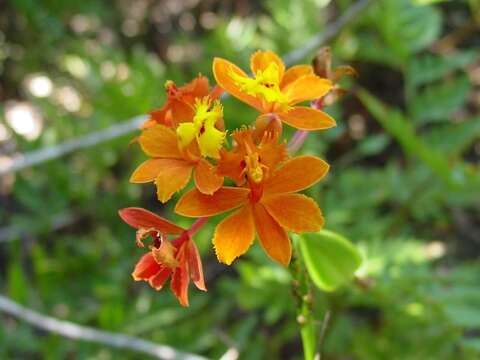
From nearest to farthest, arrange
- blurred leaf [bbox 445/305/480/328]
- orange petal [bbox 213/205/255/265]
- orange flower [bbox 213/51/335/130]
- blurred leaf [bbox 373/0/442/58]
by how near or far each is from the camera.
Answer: orange petal [bbox 213/205/255/265]
orange flower [bbox 213/51/335/130]
blurred leaf [bbox 445/305/480/328]
blurred leaf [bbox 373/0/442/58]

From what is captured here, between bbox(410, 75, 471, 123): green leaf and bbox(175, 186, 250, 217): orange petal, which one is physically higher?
bbox(410, 75, 471, 123): green leaf

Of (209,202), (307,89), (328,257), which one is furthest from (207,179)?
(328,257)

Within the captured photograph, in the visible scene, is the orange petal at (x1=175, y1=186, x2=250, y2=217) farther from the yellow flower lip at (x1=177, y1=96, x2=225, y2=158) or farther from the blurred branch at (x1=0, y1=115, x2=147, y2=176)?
the blurred branch at (x1=0, y1=115, x2=147, y2=176)

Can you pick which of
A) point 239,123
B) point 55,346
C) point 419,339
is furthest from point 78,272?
point 419,339

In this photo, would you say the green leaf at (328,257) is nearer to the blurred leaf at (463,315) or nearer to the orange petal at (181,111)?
the orange petal at (181,111)

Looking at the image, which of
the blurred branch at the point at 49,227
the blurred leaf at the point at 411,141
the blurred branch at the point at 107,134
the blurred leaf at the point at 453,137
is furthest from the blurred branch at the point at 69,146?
the blurred leaf at the point at 453,137

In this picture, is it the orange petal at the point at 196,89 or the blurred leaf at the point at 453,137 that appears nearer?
the orange petal at the point at 196,89

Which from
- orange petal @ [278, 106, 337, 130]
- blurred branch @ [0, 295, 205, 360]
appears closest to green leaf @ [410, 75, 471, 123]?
blurred branch @ [0, 295, 205, 360]
